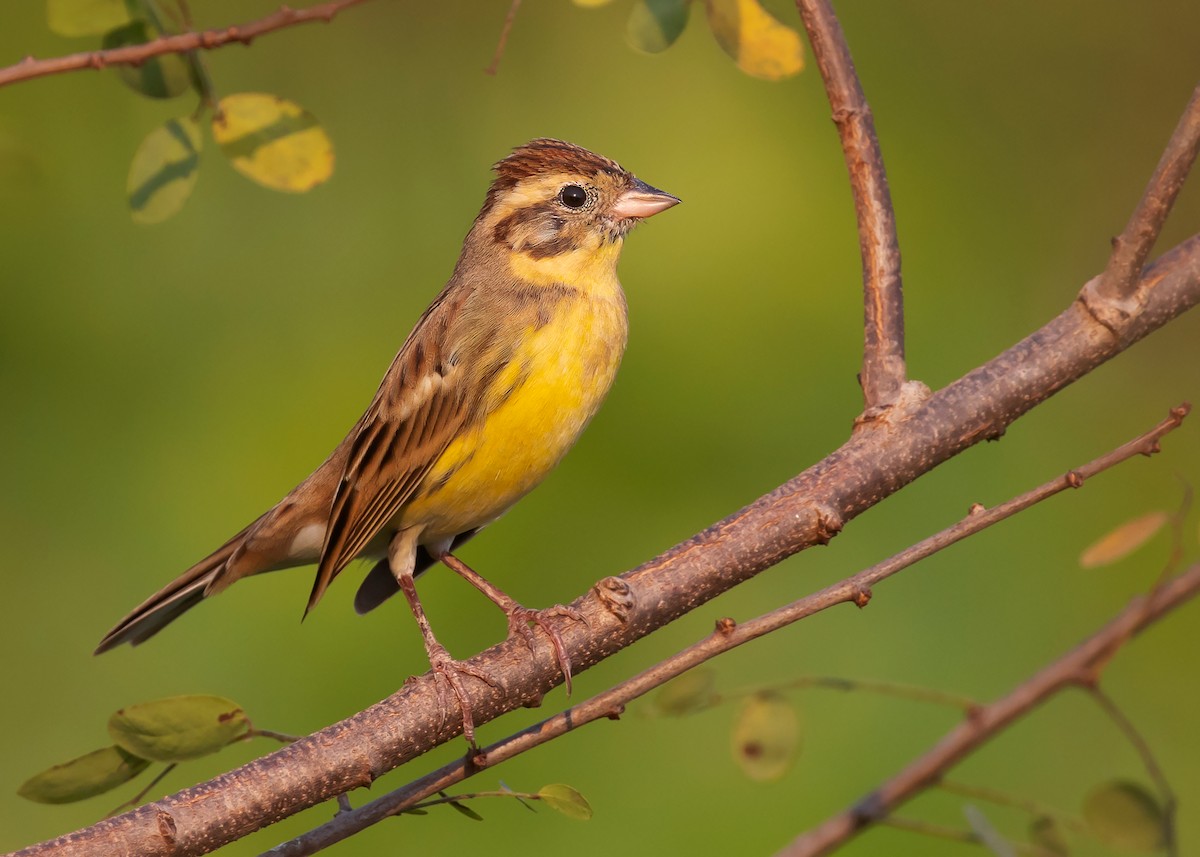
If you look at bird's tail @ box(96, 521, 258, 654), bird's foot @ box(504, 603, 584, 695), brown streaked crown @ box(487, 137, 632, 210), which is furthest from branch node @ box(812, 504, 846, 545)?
bird's tail @ box(96, 521, 258, 654)

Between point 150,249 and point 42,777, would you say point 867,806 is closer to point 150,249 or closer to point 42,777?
point 42,777

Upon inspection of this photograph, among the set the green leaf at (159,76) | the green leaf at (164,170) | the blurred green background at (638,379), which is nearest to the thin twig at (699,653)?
the green leaf at (164,170)

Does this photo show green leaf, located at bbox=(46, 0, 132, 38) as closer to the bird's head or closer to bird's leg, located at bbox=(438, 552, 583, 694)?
bird's leg, located at bbox=(438, 552, 583, 694)

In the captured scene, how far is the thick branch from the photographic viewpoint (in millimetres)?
2143

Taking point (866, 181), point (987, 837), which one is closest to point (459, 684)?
point (987, 837)

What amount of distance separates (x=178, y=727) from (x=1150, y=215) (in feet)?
5.78

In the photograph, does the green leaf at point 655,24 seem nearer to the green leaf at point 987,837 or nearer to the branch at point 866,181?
the branch at point 866,181

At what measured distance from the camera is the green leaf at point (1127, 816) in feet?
6.90

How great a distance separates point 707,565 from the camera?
243 centimetres

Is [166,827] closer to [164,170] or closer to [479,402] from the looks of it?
[164,170]

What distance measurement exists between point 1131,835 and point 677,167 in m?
4.63

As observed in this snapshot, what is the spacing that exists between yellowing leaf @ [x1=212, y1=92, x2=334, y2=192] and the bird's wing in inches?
40.5

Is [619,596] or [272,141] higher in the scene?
[272,141]

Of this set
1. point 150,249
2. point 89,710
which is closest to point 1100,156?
point 150,249
